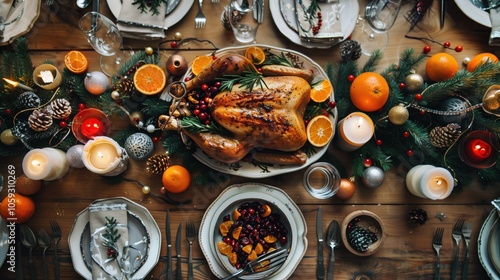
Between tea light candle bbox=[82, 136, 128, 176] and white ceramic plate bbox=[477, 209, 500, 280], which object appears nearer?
tea light candle bbox=[82, 136, 128, 176]

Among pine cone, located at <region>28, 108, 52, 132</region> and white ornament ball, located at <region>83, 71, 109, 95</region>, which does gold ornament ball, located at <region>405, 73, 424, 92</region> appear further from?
pine cone, located at <region>28, 108, 52, 132</region>

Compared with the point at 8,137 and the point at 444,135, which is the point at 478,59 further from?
the point at 8,137

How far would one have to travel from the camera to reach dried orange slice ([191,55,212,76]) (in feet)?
4.57

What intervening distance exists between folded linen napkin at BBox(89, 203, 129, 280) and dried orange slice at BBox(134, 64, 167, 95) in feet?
1.45

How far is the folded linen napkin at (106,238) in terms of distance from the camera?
1417mm

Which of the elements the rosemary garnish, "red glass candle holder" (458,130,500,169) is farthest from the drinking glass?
"red glass candle holder" (458,130,500,169)

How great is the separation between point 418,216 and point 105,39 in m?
1.34

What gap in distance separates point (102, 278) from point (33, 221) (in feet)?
1.19

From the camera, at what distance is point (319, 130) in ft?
4.54

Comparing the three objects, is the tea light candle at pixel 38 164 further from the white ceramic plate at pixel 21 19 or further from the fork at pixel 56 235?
the white ceramic plate at pixel 21 19

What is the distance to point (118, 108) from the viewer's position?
1439 mm

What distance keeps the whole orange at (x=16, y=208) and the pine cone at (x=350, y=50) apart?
1316mm

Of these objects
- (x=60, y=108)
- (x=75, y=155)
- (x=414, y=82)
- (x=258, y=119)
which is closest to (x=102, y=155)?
(x=75, y=155)

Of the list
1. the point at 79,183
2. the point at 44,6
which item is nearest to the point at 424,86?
the point at 79,183
